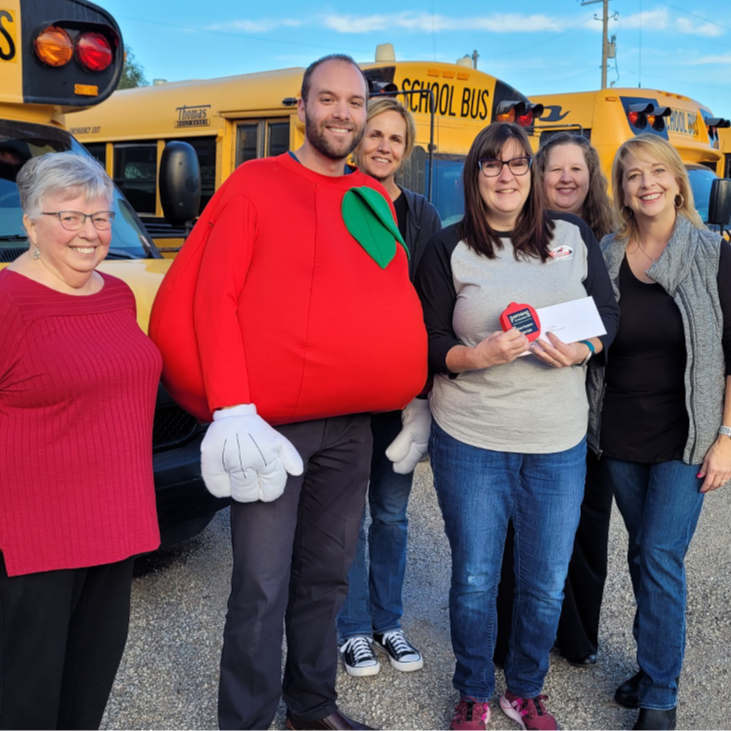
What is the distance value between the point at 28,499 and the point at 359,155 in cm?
181

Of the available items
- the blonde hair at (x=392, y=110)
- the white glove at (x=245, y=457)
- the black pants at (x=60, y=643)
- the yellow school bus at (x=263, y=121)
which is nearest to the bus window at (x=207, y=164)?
the yellow school bus at (x=263, y=121)

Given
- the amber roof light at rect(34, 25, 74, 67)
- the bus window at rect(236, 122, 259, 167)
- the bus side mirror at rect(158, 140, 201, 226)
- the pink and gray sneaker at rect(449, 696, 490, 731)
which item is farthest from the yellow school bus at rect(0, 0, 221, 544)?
the bus window at rect(236, 122, 259, 167)

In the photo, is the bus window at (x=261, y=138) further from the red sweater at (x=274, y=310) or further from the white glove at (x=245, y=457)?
the white glove at (x=245, y=457)

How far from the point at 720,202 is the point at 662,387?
491cm

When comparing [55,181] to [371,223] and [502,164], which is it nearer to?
[371,223]

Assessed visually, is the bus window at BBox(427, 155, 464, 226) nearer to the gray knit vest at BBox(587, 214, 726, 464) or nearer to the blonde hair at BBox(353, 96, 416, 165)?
the blonde hair at BBox(353, 96, 416, 165)

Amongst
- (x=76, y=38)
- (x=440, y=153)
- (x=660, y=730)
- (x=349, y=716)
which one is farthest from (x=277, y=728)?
(x=440, y=153)

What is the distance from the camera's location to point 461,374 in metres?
2.70

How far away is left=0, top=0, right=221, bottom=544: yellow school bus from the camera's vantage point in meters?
3.48

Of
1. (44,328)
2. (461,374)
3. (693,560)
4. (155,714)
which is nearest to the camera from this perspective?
(44,328)

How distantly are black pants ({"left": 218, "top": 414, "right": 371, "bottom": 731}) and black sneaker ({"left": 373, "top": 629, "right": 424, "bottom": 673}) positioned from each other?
0.53 m

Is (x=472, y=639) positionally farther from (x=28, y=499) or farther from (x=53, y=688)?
(x=28, y=499)

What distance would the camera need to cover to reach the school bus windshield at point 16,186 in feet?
11.9

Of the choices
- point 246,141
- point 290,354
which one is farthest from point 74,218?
point 246,141
